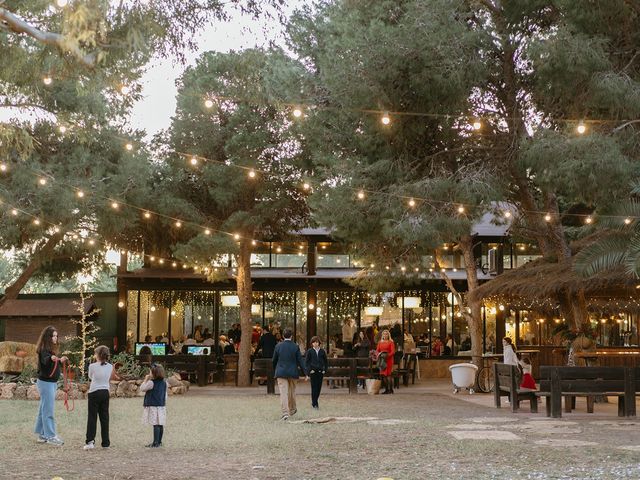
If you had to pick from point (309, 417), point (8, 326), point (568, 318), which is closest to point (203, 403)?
point (309, 417)

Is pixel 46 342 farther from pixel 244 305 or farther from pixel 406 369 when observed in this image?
pixel 406 369

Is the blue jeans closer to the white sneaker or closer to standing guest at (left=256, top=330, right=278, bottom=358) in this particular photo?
the white sneaker

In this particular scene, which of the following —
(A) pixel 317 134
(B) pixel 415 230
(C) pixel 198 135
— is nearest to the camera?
(B) pixel 415 230

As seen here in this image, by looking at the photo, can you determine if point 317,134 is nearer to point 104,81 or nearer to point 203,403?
point 203,403

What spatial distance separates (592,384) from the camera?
14.3m

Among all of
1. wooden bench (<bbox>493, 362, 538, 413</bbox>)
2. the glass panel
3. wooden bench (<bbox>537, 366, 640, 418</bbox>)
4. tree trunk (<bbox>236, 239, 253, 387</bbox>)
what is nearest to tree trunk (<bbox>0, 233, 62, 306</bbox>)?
tree trunk (<bbox>236, 239, 253, 387</bbox>)

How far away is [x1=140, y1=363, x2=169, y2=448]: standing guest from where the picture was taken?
34.8 ft

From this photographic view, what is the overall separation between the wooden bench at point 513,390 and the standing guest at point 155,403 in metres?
6.71

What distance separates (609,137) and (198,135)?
11.9 m

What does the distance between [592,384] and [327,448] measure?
5.92 meters

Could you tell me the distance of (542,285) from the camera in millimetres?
17484

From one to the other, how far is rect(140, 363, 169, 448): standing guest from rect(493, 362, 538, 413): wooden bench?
Answer: 22.0 feet

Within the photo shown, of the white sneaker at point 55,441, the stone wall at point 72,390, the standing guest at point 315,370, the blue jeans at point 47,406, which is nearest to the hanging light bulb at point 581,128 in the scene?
the standing guest at point 315,370

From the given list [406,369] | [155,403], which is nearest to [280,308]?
[406,369]
